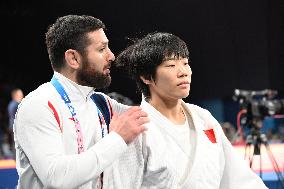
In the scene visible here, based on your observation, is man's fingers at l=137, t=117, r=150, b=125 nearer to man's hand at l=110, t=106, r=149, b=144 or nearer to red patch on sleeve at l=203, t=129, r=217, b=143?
man's hand at l=110, t=106, r=149, b=144

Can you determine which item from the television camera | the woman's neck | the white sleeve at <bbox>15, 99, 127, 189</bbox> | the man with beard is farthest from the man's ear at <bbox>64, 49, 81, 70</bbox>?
the television camera

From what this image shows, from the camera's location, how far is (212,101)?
14.1 meters

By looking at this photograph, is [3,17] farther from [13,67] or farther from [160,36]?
[160,36]

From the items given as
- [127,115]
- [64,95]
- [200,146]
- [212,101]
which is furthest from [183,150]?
[212,101]

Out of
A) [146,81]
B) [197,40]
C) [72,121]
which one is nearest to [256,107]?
[146,81]

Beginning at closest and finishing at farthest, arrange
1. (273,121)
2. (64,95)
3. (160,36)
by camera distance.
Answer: (64,95) → (160,36) → (273,121)

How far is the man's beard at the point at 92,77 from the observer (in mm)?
1770

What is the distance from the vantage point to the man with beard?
1.52 m

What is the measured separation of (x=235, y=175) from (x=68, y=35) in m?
0.81

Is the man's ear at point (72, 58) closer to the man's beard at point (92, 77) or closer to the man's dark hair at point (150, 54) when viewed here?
the man's beard at point (92, 77)

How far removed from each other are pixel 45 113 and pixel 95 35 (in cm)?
36

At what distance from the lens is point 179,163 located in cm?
179

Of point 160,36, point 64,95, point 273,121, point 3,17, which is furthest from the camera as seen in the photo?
point 273,121

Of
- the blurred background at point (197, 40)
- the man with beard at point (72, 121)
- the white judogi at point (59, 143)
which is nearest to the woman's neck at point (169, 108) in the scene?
the man with beard at point (72, 121)
